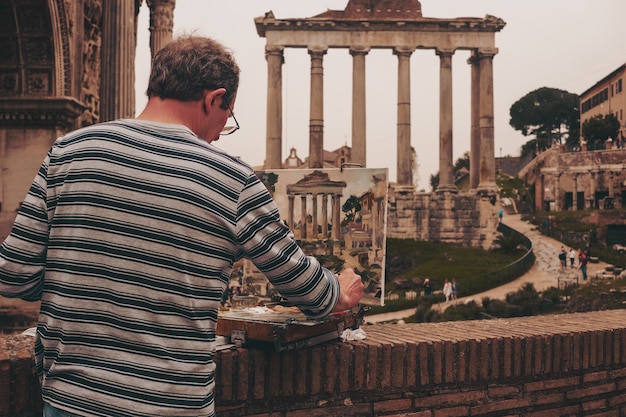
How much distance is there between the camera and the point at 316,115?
156ft

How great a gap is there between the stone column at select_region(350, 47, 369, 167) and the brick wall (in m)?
42.3

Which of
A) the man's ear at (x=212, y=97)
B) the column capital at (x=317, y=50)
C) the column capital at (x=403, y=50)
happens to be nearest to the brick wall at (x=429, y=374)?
the man's ear at (x=212, y=97)

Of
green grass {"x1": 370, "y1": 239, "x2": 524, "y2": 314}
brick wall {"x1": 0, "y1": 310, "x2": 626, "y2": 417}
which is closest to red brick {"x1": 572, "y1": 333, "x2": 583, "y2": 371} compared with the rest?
brick wall {"x1": 0, "y1": 310, "x2": 626, "y2": 417}

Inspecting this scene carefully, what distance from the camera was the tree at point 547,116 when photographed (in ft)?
336

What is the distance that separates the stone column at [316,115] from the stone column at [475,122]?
9790mm

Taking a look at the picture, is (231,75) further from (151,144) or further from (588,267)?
(588,267)

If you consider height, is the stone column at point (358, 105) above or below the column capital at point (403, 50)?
below

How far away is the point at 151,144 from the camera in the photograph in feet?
8.86

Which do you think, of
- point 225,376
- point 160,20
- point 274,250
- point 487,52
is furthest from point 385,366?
point 487,52

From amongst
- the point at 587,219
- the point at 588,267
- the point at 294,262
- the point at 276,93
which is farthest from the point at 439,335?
the point at 587,219

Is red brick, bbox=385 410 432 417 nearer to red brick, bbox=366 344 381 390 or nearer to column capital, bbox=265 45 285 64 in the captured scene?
red brick, bbox=366 344 381 390

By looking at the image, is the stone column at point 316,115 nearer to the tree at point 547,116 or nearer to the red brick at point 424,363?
the red brick at point 424,363

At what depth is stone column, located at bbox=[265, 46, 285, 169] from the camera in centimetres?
4662

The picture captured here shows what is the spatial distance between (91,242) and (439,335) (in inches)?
87.6
